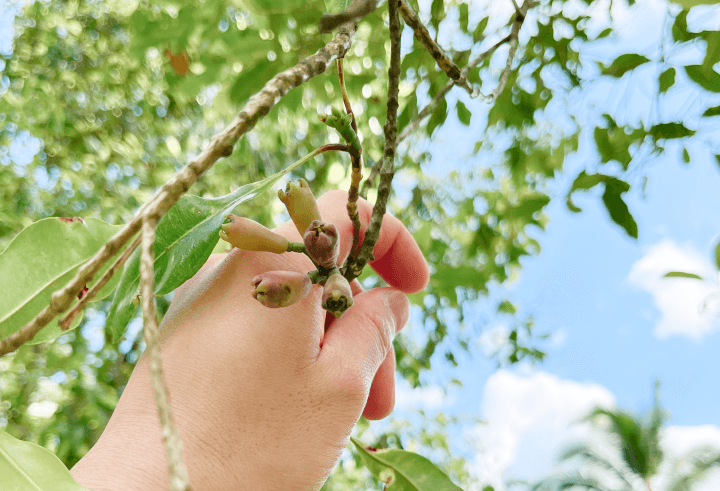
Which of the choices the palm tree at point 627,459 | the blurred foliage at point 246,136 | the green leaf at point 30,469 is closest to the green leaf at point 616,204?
the blurred foliage at point 246,136

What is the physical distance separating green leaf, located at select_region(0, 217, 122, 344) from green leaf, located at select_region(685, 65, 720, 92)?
1.22 metres

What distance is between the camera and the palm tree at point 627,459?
49.2 ft

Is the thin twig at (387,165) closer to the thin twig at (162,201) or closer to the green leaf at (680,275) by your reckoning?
the thin twig at (162,201)

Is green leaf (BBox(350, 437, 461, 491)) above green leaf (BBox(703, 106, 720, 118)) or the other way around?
the other way around

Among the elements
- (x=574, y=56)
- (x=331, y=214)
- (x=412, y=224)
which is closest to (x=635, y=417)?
(x=412, y=224)

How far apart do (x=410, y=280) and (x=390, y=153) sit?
1.38ft

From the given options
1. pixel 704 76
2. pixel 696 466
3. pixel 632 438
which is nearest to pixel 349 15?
pixel 704 76

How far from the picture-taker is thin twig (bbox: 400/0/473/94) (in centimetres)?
64

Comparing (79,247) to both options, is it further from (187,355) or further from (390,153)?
(390,153)

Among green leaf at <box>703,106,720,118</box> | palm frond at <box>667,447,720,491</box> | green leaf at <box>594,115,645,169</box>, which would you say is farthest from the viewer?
palm frond at <box>667,447,720,491</box>

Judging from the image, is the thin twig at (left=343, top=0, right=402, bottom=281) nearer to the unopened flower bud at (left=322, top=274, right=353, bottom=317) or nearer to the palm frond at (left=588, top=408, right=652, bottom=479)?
the unopened flower bud at (left=322, top=274, right=353, bottom=317)

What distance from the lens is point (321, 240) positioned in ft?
1.98

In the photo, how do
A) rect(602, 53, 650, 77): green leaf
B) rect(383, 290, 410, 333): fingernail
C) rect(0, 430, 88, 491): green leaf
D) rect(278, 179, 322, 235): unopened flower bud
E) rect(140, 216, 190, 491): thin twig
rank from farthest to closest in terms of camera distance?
1. rect(602, 53, 650, 77): green leaf
2. rect(383, 290, 410, 333): fingernail
3. rect(278, 179, 322, 235): unopened flower bud
4. rect(0, 430, 88, 491): green leaf
5. rect(140, 216, 190, 491): thin twig

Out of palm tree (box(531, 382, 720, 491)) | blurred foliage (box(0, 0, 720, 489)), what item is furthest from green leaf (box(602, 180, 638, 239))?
palm tree (box(531, 382, 720, 491))
